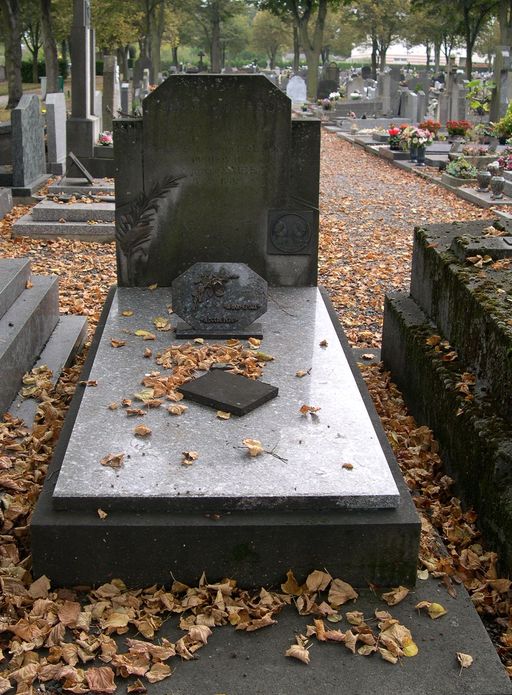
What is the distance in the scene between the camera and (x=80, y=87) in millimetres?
15109

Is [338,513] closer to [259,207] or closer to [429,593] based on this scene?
[429,593]

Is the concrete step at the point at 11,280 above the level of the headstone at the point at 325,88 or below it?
below

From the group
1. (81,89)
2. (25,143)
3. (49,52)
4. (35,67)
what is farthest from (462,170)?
(35,67)

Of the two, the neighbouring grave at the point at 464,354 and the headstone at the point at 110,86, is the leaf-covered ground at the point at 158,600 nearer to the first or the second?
the neighbouring grave at the point at 464,354

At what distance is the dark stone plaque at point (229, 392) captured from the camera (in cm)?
404

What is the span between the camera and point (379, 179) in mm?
17688

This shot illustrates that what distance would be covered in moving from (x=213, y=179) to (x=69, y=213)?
5309 millimetres

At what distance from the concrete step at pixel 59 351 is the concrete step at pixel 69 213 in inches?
179

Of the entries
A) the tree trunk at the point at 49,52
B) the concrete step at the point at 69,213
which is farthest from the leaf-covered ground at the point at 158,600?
the tree trunk at the point at 49,52

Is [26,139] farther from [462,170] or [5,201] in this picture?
[462,170]

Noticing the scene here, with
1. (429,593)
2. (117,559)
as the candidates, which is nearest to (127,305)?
(117,559)

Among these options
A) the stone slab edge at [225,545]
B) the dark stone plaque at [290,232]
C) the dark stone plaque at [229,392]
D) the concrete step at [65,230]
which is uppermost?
the dark stone plaque at [290,232]

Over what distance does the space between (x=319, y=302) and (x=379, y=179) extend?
12393mm

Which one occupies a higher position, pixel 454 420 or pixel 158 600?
pixel 454 420
